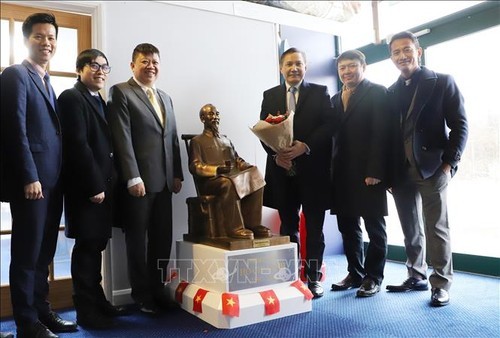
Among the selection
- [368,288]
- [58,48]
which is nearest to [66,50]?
[58,48]

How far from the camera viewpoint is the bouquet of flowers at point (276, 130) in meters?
2.44

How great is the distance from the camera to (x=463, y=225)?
346 centimetres

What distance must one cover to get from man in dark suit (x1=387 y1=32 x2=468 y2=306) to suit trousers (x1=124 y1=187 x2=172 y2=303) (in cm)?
147

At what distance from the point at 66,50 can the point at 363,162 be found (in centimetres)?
203

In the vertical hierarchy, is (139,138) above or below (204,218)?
above

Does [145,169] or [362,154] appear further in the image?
[362,154]

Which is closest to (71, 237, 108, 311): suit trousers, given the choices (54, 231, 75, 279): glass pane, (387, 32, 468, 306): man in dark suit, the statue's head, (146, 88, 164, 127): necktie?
(54, 231, 75, 279): glass pane

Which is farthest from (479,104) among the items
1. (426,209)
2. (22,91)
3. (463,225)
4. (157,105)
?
(22,91)

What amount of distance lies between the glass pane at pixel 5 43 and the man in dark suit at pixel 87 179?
0.62 metres

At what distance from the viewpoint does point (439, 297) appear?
242 cm

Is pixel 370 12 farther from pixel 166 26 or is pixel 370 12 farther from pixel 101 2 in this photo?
pixel 101 2

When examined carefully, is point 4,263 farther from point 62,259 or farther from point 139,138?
point 139,138

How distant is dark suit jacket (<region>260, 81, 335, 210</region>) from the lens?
2623 millimetres

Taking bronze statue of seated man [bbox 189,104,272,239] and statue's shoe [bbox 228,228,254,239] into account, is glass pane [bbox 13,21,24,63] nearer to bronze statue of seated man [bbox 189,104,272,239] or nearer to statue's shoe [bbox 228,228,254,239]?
bronze statue of seated man [bbox 189,104,272,239]
